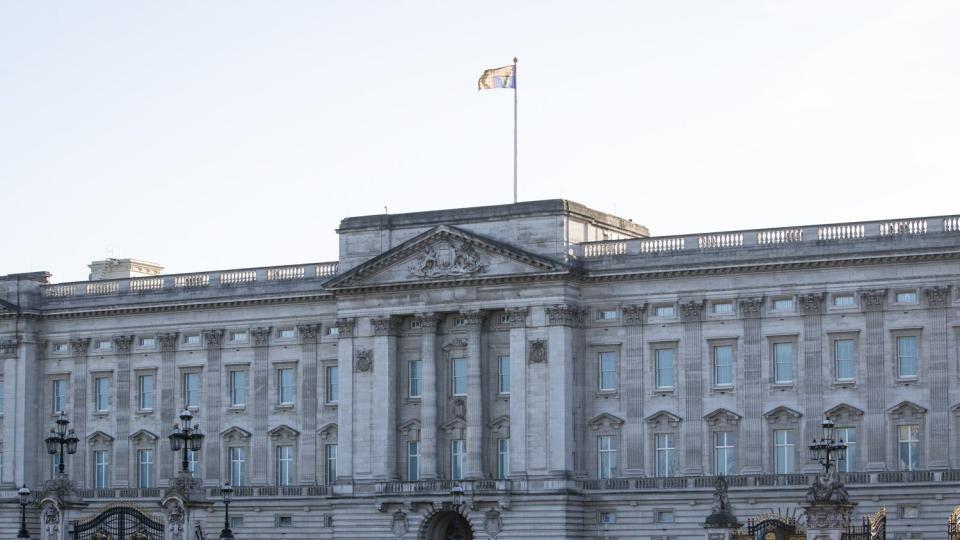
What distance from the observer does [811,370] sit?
99812 mm

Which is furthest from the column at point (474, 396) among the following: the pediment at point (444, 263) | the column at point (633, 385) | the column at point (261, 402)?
the column at point (261, 402)

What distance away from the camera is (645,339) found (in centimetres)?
10394

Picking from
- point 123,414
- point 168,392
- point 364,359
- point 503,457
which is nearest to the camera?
point 503,457

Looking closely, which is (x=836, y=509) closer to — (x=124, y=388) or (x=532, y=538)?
(x=532, y=538)

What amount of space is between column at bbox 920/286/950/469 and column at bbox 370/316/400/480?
1060 inches

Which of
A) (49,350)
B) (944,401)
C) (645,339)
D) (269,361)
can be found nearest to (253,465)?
(269,361)

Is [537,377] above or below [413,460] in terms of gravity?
above

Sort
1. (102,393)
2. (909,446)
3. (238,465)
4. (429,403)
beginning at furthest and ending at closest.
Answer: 1. (102,393)
2. (238,465)
3. (429,403)
4. (909,446)

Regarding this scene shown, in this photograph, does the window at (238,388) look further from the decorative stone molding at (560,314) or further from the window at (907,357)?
the window at (907,357)

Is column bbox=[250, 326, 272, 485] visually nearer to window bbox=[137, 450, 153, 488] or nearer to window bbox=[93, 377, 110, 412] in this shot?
window bbox=[137, 450, 153, 488]

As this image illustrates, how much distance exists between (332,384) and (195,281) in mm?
A: 10942

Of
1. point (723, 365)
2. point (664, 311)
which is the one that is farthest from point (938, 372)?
point (664, 311)

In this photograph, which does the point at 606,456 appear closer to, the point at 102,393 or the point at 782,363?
the point at 782,363

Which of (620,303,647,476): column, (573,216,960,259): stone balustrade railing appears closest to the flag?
(573,216,960,259): stone balustrade railing
